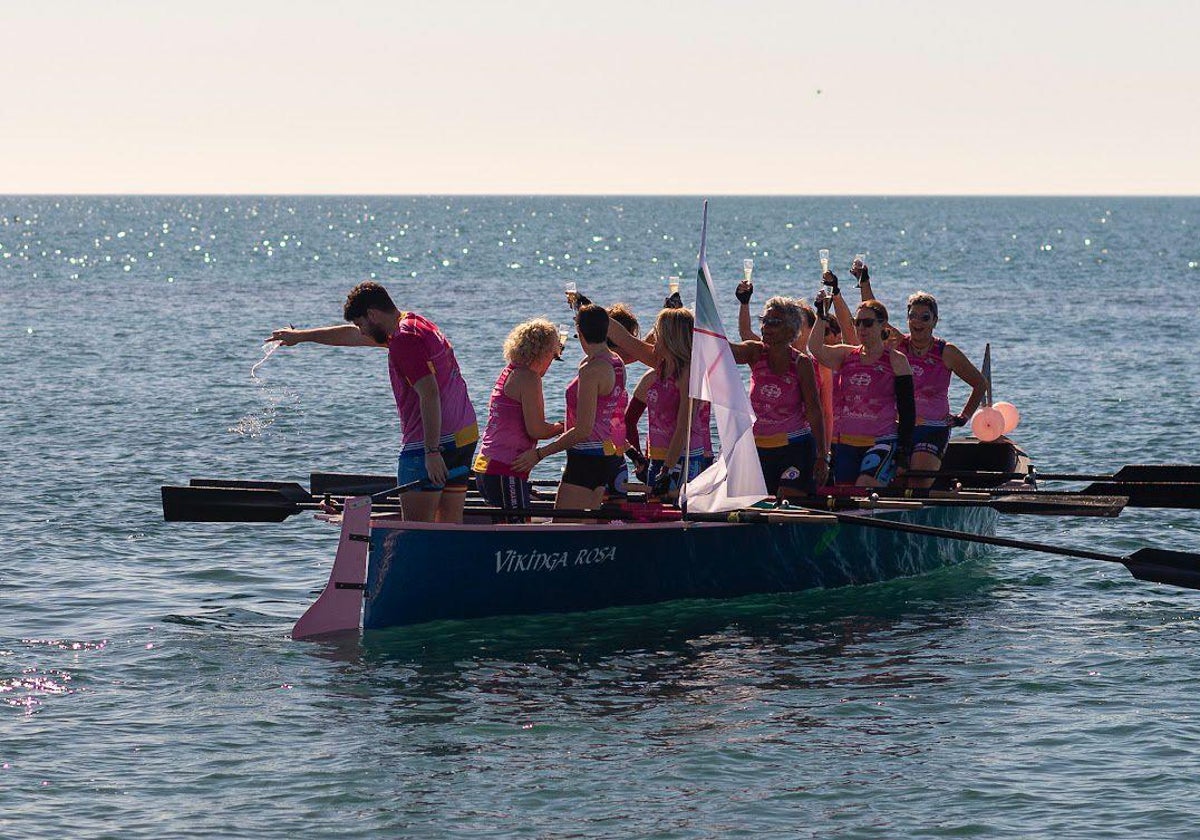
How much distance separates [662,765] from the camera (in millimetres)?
9547

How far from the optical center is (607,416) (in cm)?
1192

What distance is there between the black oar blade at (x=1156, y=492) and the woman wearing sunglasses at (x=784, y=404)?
2.75m

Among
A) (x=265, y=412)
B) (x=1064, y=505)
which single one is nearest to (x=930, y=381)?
(x=1064, y=505)

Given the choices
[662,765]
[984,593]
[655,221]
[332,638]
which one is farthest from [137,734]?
[655,221]

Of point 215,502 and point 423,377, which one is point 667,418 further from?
point 215,502

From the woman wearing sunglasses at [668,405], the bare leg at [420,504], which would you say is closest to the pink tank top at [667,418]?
the woman wearing sunglasses at [668,405]

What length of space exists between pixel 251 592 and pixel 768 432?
14.9ft

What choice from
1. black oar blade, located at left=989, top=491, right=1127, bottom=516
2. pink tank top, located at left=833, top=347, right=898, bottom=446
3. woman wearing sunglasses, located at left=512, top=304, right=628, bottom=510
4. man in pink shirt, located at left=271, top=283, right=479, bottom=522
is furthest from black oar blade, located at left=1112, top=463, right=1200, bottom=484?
man in pink shirt, located at left=271, top=283, right=479, bottom=522

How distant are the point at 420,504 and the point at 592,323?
178 cm

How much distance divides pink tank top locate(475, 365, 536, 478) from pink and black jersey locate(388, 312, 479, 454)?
0.70 ft

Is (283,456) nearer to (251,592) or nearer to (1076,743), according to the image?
(251,592)

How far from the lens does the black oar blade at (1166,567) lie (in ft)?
38.3

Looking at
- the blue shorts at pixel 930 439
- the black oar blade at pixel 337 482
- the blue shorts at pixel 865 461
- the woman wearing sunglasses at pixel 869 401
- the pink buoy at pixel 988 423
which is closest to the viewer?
the woman wearing sunglasses at pixel 869 401

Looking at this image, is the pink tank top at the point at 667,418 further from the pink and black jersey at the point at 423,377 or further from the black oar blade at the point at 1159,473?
the black oar blade at the point at 1159,473
